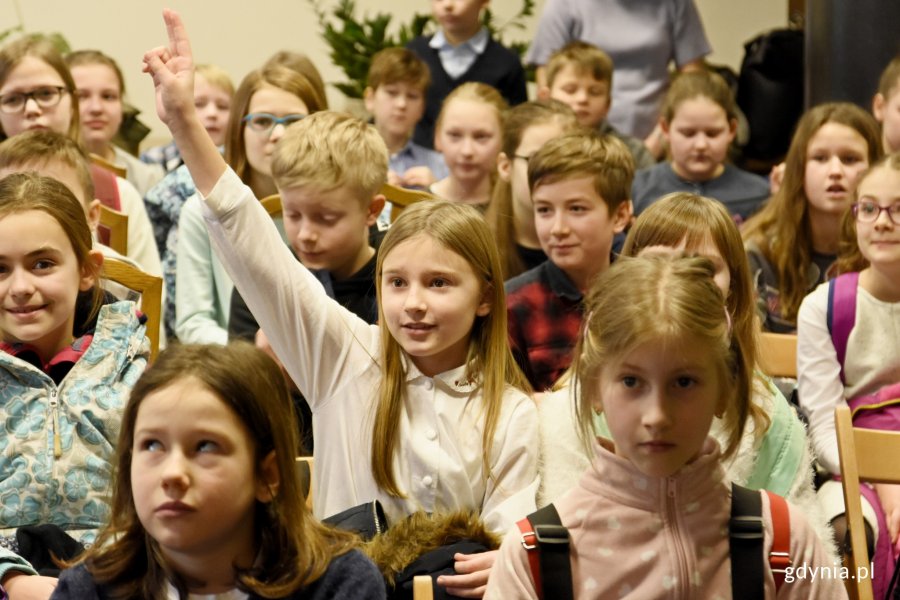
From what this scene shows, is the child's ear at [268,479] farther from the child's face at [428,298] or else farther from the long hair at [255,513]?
the child's face at [428,298]

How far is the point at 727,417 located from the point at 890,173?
1347 millimetres

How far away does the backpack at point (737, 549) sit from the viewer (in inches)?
76.7

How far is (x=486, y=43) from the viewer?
18.8 ft

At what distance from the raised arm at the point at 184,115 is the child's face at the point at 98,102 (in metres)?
2.60

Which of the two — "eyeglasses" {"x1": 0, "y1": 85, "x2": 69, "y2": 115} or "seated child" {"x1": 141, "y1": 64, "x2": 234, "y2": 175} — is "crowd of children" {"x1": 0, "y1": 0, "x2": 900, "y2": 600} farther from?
"seated child" {"x1": 141, "y1": 64, "x2": 234, "y2": 175}

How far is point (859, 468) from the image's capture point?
2.66 meters

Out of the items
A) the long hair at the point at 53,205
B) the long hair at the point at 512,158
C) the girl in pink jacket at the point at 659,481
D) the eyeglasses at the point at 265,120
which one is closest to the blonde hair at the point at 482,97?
the long hair at the point at 512,158

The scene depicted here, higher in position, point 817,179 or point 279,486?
A: point 817,179

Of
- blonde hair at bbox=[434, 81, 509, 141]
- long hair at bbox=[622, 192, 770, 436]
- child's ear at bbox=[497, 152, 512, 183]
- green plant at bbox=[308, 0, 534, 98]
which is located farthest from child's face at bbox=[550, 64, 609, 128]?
long hair at bbox=[622, 192, 770, 436]

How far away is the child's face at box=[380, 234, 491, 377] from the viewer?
2.50m

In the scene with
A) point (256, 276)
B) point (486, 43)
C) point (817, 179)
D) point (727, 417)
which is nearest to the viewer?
point (727, 417)

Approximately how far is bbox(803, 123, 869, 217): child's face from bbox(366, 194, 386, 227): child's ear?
54.1 inches

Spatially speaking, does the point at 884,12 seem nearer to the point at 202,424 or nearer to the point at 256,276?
the point at 256,276

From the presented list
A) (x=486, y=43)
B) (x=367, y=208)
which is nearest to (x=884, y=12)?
(x=486, y=43)
